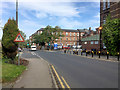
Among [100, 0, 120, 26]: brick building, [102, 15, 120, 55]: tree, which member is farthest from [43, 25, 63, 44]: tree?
[102, 15, 120, 55]: tree

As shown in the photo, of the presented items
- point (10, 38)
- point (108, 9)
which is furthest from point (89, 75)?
point (108, 9)

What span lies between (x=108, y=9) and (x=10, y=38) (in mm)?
25788

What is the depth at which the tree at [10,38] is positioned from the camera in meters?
13.1

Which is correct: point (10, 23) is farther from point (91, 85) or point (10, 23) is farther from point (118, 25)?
point (118, 25)

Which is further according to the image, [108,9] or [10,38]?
[108,9]

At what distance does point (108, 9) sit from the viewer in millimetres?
30266

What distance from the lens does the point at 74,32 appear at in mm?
91625

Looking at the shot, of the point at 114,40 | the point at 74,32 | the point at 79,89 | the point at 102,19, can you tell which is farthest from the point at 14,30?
the point at 74,32

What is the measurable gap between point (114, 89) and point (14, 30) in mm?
11762

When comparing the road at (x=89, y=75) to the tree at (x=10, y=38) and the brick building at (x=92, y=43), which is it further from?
the brick building at (x=92, y=43)

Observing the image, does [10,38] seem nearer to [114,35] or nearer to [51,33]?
[114,35]

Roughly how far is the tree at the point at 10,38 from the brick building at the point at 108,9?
22406mm

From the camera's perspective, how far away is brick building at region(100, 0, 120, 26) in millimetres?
26619

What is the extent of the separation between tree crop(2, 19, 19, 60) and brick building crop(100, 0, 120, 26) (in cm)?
2241
